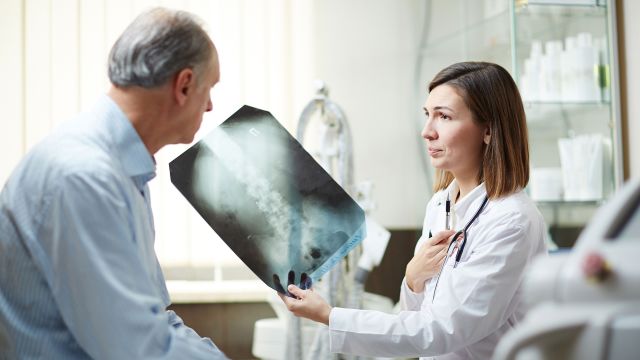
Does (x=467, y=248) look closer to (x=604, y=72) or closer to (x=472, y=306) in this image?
(x=472, y=306)

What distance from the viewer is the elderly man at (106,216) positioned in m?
1.04

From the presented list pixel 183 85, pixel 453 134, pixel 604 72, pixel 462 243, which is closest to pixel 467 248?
pixel 462 243

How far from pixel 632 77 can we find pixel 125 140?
2.28 metres

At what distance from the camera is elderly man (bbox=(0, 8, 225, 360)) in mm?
1039

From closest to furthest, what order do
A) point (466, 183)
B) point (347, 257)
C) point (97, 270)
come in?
point (97, 270) < point (466, 183) < point (347, 257)

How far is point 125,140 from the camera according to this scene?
45.8 inches

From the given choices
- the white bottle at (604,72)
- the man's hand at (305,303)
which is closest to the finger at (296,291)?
the man's hand at (305,303)

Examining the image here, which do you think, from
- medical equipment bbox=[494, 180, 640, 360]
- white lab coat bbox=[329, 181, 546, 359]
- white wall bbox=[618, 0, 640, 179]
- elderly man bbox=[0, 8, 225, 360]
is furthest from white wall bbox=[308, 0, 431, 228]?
medical equipment bbox=[494, 180, 640, 360]

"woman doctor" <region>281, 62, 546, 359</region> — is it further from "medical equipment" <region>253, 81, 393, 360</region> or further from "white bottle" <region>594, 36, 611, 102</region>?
"white bottle" <region>594, 36, 611, 102</region>

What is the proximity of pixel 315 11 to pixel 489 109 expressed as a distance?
6.99 feet

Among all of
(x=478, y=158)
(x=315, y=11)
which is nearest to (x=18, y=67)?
(x=315, y=11)

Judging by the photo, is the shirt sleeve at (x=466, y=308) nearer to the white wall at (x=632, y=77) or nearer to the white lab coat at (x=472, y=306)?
the white lab coat at (x=472, y=306)

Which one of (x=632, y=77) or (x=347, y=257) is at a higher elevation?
(x=632, y=77)

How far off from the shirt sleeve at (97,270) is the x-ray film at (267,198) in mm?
324
